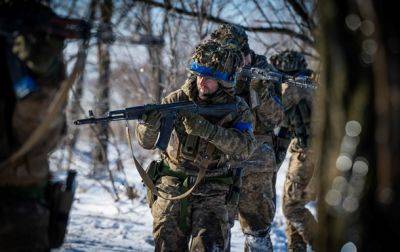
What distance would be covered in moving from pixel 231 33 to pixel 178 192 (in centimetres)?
183

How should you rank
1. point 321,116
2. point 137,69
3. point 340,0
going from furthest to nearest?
point 137,69 < point 321,116 < point 340,0

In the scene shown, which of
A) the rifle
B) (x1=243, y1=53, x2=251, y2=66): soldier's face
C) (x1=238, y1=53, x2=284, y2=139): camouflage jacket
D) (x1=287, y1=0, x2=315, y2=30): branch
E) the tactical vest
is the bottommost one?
the tactical vest

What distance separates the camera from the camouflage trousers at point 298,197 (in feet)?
20.5

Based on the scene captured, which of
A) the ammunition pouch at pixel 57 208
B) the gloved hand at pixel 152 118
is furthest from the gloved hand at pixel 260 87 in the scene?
the ammunition pouch at pixel 57 208

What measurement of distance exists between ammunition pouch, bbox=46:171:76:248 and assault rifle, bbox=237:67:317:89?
85.5 inches

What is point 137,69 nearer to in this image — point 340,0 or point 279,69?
point 279,69

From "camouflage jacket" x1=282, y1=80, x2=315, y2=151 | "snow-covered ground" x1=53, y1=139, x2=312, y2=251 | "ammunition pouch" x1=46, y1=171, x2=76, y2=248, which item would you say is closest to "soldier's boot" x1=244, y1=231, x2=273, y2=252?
"snow-covered ground" x1=53, y1=139, x2=312, y2=251

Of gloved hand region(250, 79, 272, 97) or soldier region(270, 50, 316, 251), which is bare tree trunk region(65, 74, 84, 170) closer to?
soldier region(270, 50, 316, 251)

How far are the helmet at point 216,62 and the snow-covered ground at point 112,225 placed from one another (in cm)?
255

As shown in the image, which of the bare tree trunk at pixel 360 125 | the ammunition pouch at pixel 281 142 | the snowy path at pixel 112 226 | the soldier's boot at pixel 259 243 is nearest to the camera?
the bare tree trunk at pixel 360 125

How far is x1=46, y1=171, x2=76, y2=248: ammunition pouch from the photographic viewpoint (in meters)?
3.15

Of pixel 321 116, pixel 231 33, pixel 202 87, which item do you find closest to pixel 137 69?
Result: pixel 231 33

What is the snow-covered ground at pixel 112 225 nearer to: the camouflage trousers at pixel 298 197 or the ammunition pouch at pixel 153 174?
the camouflage trousers at pixel 298 197

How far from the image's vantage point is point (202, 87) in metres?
4.18
